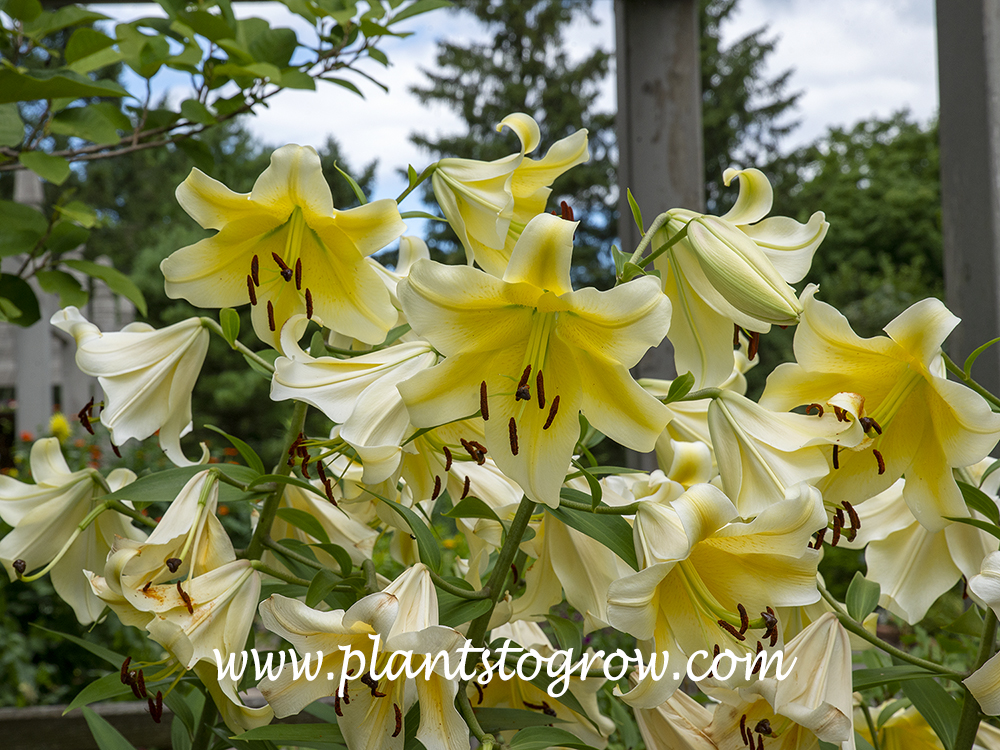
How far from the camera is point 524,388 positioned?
503 mm

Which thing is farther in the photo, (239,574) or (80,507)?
(80,507)

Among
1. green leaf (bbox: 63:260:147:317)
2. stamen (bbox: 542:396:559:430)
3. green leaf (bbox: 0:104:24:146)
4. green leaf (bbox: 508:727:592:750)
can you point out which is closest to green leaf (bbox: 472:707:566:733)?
green leaf (bbox: 508:727:592:750)

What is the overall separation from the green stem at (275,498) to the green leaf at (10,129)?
51cm

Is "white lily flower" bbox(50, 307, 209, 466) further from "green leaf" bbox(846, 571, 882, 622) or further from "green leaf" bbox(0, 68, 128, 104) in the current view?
"green leaf" bbox(846, 571, 882, 622)

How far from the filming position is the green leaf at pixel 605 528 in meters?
0.57

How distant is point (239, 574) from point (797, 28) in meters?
12.7

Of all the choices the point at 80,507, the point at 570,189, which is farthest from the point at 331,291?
the point at 570,189

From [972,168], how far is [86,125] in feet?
4.09

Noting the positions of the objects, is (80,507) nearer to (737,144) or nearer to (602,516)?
(602,516)

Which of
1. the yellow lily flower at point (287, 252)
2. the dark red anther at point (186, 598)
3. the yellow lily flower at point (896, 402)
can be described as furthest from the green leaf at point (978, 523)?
the dark red anther at point (186, 598)

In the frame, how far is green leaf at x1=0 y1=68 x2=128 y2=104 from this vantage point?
2.63ft

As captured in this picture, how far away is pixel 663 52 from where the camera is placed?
1.58 metres

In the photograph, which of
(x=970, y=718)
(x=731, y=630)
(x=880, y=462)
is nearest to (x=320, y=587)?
(x=731, y=630)

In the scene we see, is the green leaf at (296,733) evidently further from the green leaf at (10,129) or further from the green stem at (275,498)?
the green leaf at (10,129)
